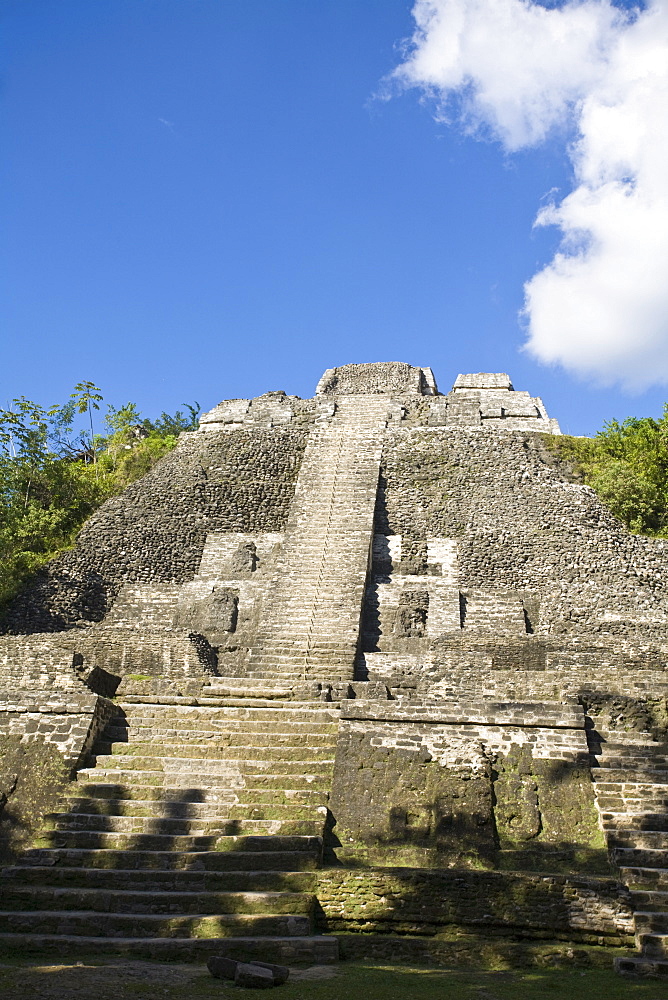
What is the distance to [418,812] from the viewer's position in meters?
7.45

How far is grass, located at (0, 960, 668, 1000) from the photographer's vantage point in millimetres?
4578

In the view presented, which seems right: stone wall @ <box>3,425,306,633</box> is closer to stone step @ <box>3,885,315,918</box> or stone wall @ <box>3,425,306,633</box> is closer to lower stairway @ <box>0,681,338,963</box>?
lower stairway @ <box>0,681,338,963</box>

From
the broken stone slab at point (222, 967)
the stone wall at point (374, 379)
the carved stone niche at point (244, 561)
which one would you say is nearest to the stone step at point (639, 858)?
the broken stone slab at point (222, 967)

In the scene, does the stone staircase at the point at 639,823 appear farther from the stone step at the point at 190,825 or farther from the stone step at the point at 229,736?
the stone step at the point at 229,736

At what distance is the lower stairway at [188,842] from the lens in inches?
229

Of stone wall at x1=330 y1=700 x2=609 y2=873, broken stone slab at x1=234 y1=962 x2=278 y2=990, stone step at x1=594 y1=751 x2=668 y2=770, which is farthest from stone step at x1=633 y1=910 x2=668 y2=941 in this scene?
broken stone slab at x1=234 y1=962 x2=278 y2=990

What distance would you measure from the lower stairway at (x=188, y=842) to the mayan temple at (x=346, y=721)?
2 centimetres

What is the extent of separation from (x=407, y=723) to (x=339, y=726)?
754mm

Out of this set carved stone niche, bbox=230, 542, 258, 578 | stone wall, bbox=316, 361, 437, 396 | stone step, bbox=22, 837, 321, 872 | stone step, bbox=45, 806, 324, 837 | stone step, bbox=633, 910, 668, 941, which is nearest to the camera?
stone step, bbox=633, 910, 668, 941

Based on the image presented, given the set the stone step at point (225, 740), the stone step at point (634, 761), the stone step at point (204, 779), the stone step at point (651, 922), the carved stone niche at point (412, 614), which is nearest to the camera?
the stone step at point (651, 922)

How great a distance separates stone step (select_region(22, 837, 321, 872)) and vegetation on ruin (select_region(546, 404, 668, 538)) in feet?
36.6

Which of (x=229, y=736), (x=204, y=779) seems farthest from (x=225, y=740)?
(x=204, y=779)

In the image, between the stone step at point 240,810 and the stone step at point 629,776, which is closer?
the stone step at point 240,810

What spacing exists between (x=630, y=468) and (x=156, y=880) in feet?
43.2
